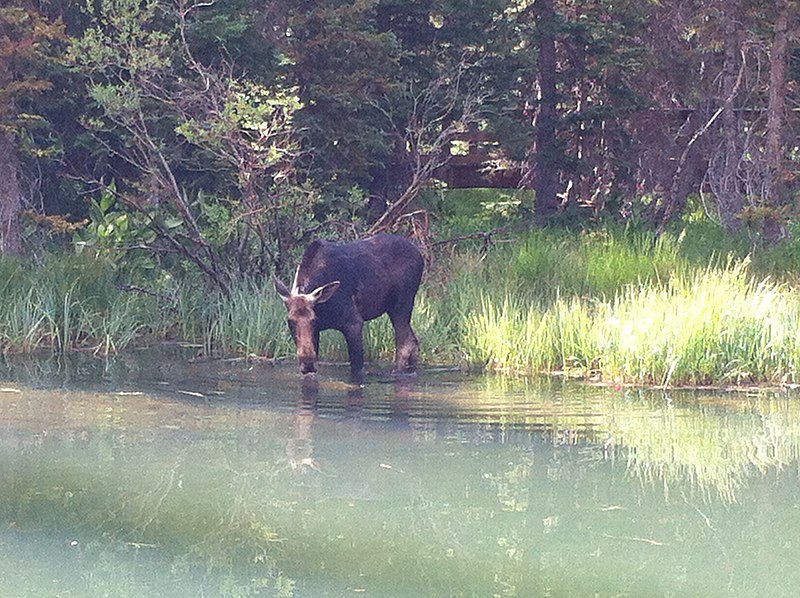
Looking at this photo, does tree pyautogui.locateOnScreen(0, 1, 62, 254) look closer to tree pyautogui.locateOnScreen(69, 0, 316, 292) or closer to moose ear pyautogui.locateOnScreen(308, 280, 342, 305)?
tree pyautogui.locateOnScreen(69, 0, 316, 292)

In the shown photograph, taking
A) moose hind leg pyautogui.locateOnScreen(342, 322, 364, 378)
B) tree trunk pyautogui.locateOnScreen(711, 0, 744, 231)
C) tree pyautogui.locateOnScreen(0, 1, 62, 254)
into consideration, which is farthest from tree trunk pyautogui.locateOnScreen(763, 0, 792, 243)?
tree pyautogui.locateOnScreen(0, 1, 62, 254)

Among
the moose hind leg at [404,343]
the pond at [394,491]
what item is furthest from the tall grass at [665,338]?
the moose hind leg at [404,343]

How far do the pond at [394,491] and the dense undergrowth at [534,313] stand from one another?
54 cm

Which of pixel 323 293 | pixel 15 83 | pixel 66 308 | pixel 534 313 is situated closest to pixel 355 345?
pixel 323 293

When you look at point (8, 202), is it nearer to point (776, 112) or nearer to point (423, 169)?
point (423, 169)

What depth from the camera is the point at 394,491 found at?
7449 mm

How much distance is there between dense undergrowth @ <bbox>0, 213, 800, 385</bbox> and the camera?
11.1 meters

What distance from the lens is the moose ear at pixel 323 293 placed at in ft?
36.8

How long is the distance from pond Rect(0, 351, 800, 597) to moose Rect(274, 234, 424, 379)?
62cm

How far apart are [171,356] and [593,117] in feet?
29.4

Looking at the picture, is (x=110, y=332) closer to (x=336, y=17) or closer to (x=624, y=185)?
(x=336, y=17)

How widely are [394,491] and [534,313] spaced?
17.8ft

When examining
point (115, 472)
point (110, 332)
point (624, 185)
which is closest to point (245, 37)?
point (110, 332)

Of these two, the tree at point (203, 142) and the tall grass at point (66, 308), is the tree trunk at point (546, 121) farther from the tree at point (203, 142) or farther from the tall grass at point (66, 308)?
the tall grass at point (66, 308)
